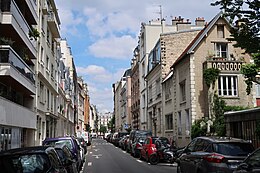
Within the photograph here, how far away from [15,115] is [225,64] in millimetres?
15575

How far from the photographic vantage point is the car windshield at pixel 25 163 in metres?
7.44

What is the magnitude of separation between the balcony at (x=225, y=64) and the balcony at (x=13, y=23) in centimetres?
1310

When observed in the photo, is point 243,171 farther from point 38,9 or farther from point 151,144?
point 38,9

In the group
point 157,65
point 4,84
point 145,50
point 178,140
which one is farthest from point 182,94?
point 145,50

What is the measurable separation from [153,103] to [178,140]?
12208 millimetres

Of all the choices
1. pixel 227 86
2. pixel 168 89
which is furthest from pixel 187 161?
pixel 168 89

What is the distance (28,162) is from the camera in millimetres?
7617

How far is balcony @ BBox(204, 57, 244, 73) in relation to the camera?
27.8 meters

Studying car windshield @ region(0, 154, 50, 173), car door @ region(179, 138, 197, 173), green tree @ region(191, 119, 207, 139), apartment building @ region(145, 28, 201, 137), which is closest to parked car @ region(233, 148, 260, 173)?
car door @ region(179, 138, 197, 173)

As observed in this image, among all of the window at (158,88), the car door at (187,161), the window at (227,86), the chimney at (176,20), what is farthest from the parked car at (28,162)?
the chimney at (176,20)

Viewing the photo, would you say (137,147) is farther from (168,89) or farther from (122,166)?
(168,89)

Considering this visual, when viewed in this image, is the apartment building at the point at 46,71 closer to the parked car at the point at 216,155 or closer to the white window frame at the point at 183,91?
the white window frame at the point at 183,91

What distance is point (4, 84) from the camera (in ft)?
72.7

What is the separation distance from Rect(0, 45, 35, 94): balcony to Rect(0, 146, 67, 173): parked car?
38.4 ft
